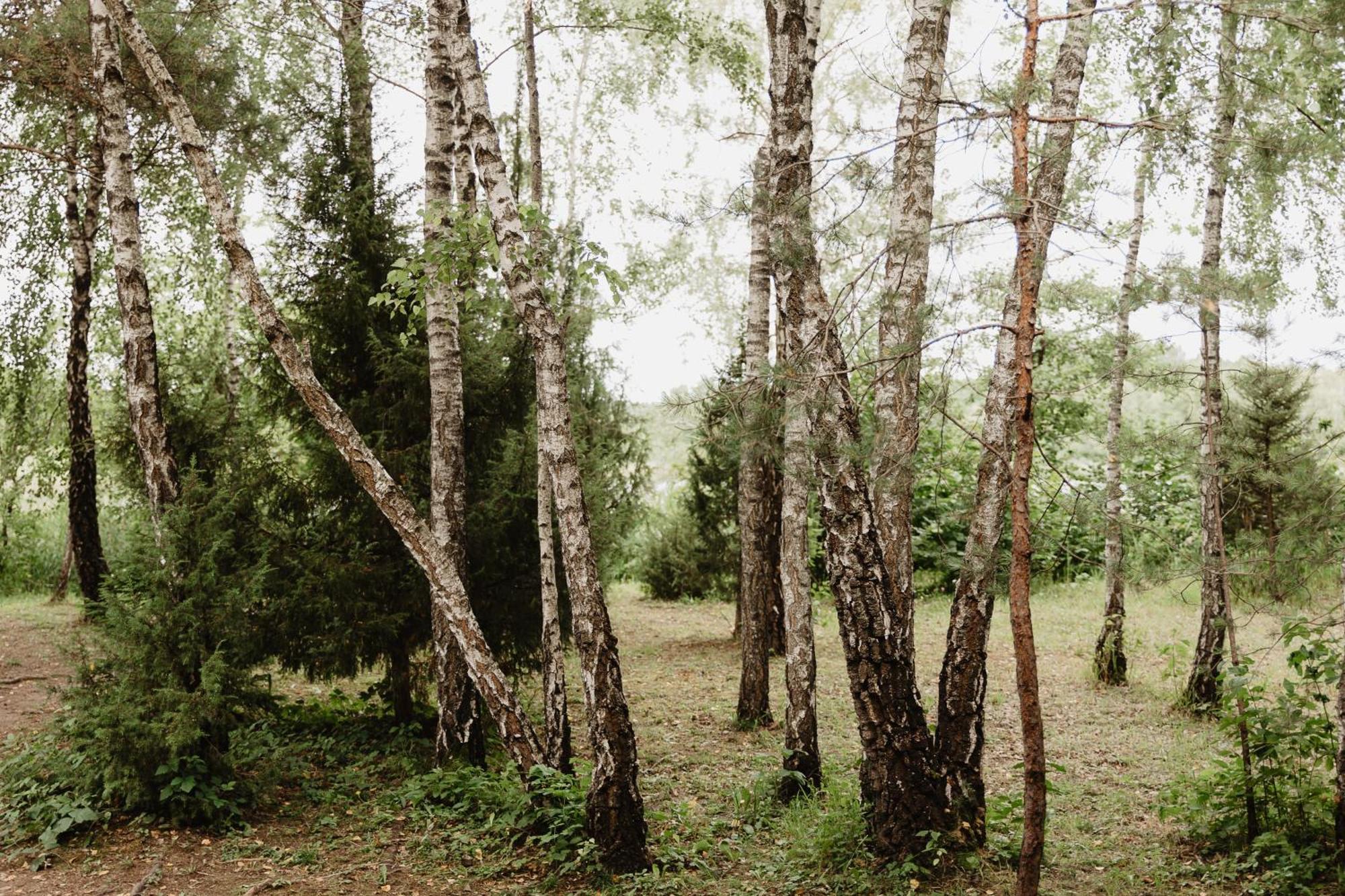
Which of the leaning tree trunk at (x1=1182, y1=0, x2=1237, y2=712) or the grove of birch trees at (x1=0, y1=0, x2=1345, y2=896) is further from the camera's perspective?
the grove of birch trees at (x1=0, y1=0, x2=1345, y2=896)

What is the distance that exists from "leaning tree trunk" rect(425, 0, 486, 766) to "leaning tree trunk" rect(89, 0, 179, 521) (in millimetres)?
1926

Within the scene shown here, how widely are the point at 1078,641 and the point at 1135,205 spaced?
17.9 ft

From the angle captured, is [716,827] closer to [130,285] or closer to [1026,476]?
[1026,476]

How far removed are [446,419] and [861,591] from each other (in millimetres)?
3348

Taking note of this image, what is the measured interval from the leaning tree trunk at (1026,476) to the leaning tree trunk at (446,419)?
13.2ft

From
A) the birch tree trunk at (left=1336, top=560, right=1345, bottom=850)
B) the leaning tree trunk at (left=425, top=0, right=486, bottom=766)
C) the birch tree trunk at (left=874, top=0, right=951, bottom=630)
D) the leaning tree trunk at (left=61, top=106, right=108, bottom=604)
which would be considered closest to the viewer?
the birch tree trunk at (left=1336, top=560, right=1345, bottom=850)

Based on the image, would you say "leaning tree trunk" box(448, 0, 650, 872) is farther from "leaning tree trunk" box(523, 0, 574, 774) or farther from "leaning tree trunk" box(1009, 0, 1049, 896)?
"leaning tree trunk" box(1009, 0, 1049, 896)

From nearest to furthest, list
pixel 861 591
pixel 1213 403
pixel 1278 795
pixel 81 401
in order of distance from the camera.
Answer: pixel 861 591
pixel 1278 795
pixel 1213 403
pixel 81 401

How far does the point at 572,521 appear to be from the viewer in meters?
5.65

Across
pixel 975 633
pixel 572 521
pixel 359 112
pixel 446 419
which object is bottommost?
pixel 975 633

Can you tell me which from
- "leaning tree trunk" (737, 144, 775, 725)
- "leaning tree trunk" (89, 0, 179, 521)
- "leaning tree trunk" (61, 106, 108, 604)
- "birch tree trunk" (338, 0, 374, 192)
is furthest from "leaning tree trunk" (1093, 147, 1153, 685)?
"leaning tree trunk" (61, 106, 108, 604)

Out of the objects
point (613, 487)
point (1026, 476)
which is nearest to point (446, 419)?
point (1026, 476)

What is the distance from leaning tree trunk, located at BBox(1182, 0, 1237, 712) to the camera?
4566 millimetres

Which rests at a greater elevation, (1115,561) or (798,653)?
(1115,561)
